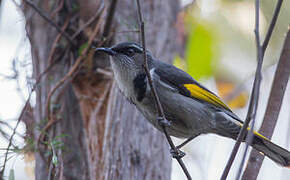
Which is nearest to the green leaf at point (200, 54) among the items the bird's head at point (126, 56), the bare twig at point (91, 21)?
the bare twig at point (91, 21)

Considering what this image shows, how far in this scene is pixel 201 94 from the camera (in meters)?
3.33

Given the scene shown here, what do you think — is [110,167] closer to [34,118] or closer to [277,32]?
[34,118]

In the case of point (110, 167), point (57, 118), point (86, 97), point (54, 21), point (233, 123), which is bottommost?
point (110, 167)

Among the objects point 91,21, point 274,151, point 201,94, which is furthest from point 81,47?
point 274,151

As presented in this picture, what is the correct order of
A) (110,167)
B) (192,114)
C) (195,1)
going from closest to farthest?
1. (192,114)
2. (110,167)
3. (195,1)

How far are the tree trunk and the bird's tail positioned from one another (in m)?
1.03

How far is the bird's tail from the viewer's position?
306 cm

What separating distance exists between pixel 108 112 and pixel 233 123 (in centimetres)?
132

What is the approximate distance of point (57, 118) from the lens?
12.5 feet

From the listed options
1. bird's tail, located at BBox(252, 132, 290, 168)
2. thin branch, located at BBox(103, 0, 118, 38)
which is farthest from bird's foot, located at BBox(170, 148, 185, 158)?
thin branch, located at BBox(103, 0, 118, 38)

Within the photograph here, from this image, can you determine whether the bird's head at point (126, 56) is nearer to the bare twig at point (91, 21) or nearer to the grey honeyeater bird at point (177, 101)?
the grey honeyeater bird at point (177, 101)

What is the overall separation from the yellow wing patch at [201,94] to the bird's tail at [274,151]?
18.4 inches

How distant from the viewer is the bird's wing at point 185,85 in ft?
10.7

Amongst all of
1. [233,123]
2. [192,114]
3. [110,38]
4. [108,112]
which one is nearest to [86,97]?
[108,112]
